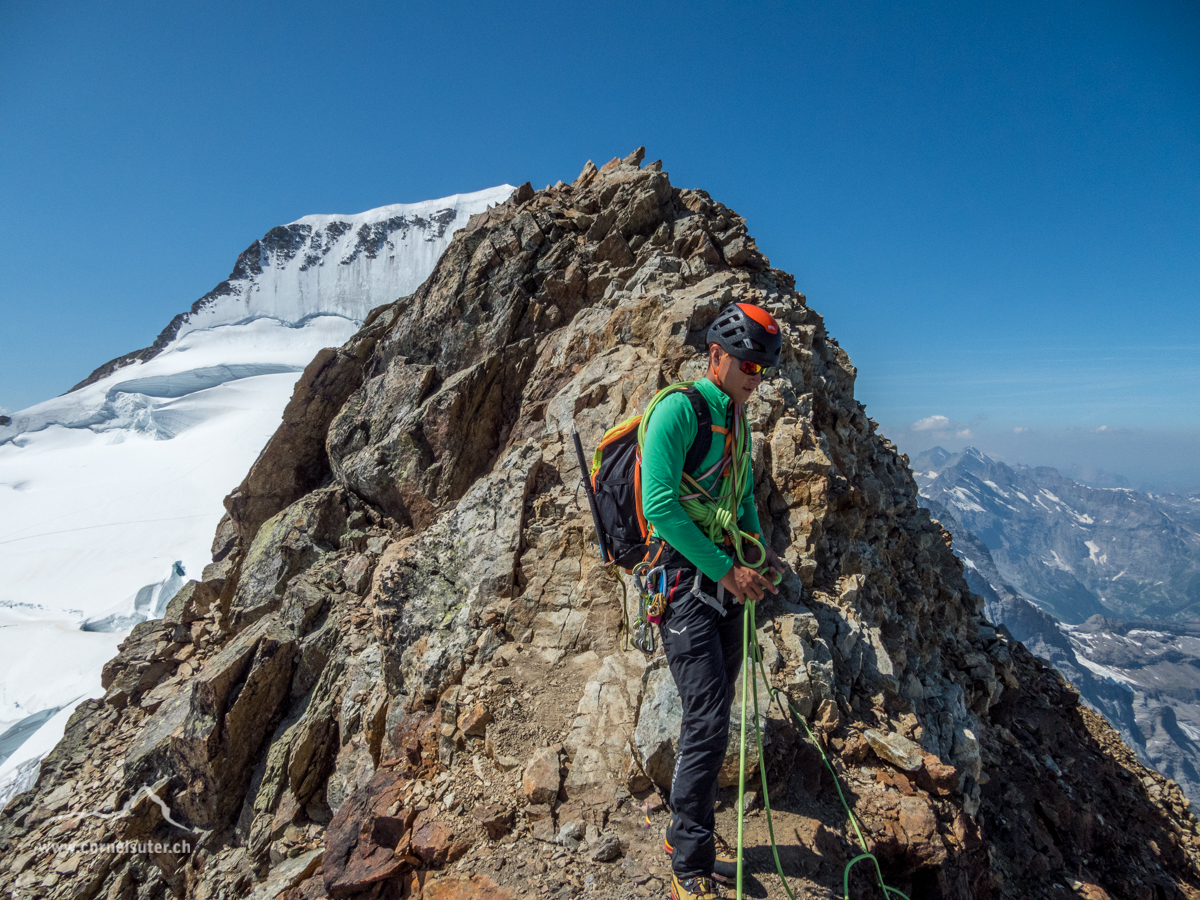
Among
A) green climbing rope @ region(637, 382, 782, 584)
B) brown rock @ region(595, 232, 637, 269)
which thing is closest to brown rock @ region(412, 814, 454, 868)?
green climbing rope @ region(637, 382, 782, 584)

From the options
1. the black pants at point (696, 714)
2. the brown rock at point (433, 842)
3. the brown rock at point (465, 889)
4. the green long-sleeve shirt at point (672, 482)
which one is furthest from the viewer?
the brown rock at point (433, 842)

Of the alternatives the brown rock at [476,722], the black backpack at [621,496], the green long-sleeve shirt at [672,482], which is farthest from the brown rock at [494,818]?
the green long-sleeve shirt at [672,482]

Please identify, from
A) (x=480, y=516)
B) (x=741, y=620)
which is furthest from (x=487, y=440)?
(x=741, y=620)

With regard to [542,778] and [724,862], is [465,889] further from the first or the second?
[724,862]

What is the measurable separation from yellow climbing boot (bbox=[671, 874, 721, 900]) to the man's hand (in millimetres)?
1959

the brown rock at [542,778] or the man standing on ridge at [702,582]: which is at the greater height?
the man standing on ridge at [702,582]

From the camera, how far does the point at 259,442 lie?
229 feet

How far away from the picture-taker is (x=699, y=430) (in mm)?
3561

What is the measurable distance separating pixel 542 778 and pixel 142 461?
88423 millimetres

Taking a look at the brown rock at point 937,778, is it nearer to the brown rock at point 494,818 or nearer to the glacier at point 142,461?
the brown rock at point 494,818

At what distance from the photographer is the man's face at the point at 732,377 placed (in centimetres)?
369

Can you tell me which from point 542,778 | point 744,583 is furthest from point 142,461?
point 744,583

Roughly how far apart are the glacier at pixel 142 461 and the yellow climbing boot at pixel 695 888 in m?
34.2

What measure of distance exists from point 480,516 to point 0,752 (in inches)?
1654
